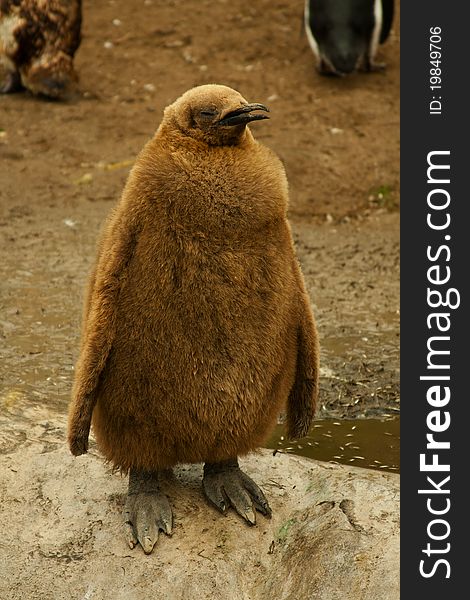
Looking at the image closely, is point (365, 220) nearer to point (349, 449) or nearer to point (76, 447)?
point (349, 449)

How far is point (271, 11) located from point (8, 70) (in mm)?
3453

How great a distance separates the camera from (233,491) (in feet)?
12.2

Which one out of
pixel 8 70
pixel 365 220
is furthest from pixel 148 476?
pixel 8 70

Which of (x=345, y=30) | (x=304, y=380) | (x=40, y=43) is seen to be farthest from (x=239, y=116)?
(x=345, y=30)

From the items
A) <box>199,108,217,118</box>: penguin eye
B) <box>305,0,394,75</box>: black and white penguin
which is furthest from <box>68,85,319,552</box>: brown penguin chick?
<box>305,0,394,75</box>: black and white penguin

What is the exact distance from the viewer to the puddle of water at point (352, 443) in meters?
4.74

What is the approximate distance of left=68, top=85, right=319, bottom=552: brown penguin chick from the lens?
3266mm

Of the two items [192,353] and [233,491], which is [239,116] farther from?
Result: [233,491]

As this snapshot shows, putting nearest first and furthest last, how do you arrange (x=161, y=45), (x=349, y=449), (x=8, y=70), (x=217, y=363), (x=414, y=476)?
(x=217, y=363), (x=414, y=476), (x=349, y=449), (x=8, y=70), (x=161, y=45)

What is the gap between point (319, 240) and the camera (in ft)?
25.7

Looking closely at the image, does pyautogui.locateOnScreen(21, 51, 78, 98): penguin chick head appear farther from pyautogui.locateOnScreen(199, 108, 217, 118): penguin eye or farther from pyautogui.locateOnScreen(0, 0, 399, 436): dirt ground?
pyautogui.locateOnScreen(199, 108, 217, 118): penguin eye

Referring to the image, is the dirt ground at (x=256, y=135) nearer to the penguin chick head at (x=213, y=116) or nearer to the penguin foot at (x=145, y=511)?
the penguin foot at (x=145, y=511)

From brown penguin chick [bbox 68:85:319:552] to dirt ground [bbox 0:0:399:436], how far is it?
1.31 meters

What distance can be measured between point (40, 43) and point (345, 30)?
296 centimetres
